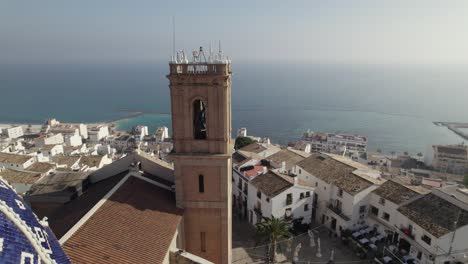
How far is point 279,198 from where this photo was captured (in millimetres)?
31281

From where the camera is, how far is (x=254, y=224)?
34.1 m

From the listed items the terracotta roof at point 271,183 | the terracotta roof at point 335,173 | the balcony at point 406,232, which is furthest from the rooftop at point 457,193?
the terracotta roof at point 271,183

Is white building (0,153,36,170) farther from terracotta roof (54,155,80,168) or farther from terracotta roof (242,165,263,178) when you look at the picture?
terracotta roof (242,165,263,178)

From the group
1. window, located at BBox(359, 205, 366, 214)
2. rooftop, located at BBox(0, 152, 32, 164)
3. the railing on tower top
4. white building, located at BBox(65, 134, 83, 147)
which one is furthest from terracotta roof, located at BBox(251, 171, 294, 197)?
white building, located at BBox(65, 134, 83, 147)

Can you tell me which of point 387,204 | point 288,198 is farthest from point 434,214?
point 288,198

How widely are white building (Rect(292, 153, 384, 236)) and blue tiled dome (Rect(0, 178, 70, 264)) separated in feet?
94.5

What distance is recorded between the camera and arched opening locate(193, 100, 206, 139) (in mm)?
18266

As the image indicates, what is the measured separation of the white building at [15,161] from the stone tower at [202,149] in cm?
→ 3757

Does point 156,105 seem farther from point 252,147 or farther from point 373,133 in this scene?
point 252,147

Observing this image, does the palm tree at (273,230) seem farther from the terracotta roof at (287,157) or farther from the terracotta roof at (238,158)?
the terracotta roof at (287,157)

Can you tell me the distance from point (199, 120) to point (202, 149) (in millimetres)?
2008

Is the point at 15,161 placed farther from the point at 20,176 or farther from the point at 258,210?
the point at 258,210

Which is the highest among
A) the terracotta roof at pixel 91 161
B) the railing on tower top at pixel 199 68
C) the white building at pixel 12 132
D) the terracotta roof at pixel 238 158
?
the railing on tower top at pixel 199 68

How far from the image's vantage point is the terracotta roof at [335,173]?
105 feet
